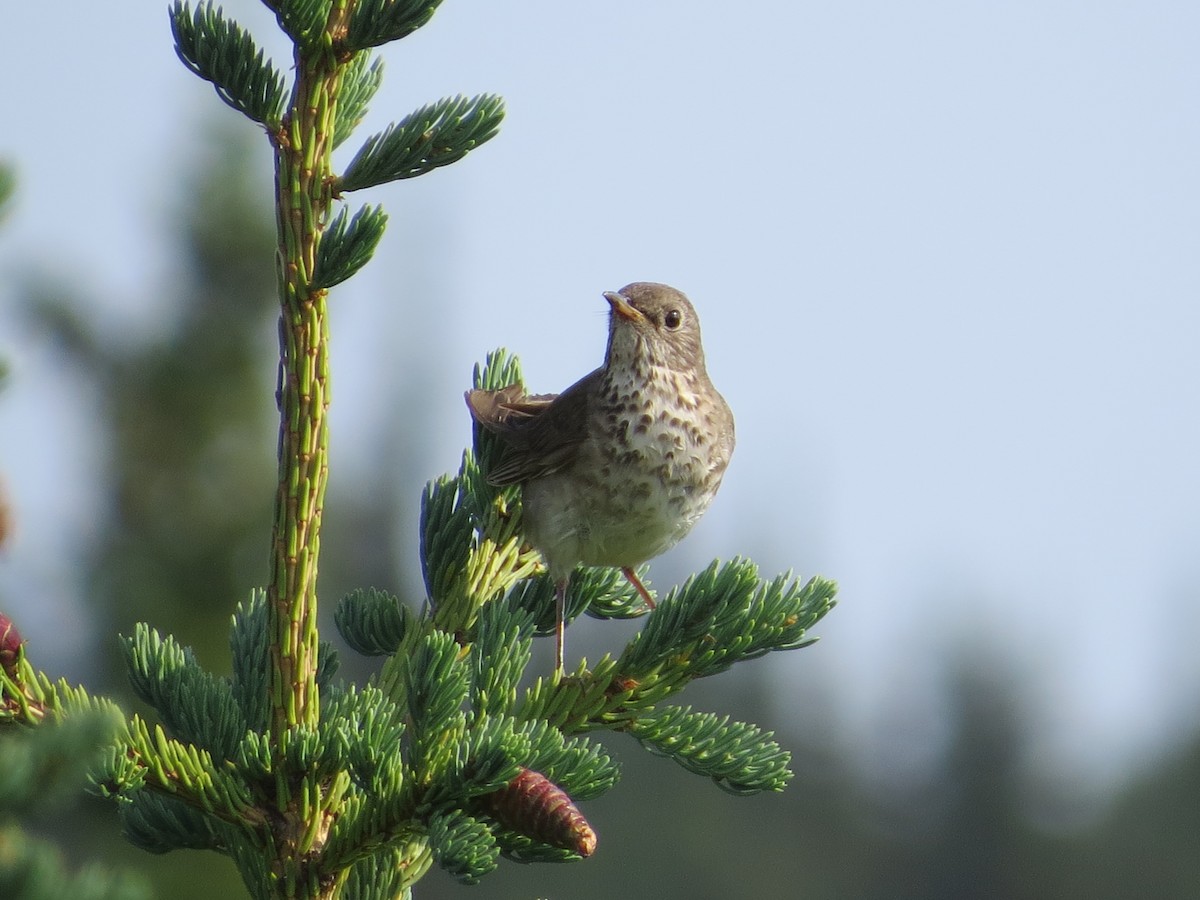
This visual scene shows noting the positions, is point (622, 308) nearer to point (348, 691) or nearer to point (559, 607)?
point (559, 607)

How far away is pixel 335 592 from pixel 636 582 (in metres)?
15.8

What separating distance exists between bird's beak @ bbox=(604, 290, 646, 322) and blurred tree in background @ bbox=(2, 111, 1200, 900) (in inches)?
78.7

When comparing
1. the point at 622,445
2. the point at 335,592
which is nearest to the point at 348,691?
the point at 622,445

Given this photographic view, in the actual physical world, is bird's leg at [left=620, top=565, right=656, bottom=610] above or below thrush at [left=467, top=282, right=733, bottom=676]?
below

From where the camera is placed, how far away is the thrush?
125 inches

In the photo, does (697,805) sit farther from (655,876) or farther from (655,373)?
(655,373)

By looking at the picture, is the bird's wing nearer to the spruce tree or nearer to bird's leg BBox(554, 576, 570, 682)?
bird's leg BBox(554, 576, 570, 682)

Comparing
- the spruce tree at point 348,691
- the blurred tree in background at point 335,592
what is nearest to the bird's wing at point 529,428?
the spruce tree at point 348,691

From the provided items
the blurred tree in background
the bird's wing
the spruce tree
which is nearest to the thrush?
the bird's wing

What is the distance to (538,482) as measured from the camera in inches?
127

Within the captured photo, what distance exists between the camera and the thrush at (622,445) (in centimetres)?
318

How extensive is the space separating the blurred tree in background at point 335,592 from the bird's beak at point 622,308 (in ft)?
6.56

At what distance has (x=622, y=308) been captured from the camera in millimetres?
4352

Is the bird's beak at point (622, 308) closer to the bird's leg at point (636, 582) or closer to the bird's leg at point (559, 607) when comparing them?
the bird's leg at point (636, 582)
